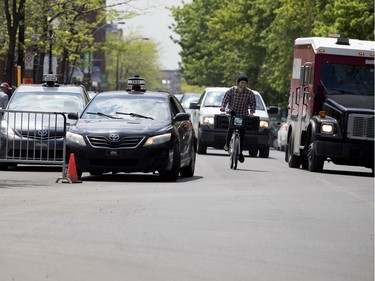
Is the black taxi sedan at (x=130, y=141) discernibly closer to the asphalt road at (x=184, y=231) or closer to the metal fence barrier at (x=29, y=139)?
the asphalt road at (x=184, y=231)

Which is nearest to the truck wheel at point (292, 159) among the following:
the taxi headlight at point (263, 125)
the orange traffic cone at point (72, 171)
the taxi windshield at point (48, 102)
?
the taxi headlight at point (263, 125)

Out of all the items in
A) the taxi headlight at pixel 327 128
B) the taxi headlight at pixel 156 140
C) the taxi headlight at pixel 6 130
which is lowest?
the taxi headlight at pixel 6 130

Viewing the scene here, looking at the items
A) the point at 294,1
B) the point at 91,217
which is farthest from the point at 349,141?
the point at 294,1

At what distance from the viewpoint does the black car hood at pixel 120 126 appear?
65.7 feet

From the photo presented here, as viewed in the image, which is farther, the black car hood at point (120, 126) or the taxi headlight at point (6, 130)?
the taxi headlight at point (6, 130)

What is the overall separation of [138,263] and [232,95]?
15864 millimetres

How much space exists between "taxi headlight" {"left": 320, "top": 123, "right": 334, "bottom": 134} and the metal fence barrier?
18.0 ft

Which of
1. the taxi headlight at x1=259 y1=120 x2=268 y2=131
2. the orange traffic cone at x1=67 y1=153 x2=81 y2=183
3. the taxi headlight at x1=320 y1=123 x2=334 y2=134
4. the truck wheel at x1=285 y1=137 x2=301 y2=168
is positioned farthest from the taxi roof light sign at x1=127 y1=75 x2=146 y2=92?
the taxi headlight at x1=259 y1=120 x2=268 y2=131

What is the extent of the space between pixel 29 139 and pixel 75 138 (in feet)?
8.93

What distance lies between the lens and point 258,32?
76.1m

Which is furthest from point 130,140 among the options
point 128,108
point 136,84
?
point 136,84

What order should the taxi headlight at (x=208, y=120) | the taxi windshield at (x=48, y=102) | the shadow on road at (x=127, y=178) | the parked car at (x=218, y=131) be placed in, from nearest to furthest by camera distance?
the shadow on road at (x=127, y=178)
the taxi windshield at (x=48, y=102)
the parked car at (x=218, y=131)
the taxi headlight at (x=208, y=120)

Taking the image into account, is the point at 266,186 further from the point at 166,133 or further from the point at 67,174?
the point at 67,174

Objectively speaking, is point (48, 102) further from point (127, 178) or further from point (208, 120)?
point (208, 120)
